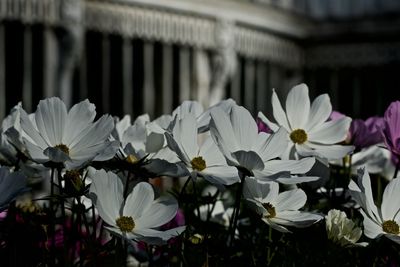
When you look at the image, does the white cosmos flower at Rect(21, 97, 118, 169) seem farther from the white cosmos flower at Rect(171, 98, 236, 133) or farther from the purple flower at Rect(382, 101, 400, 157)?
the purple flower at Rect(382, 101, 400, 157)

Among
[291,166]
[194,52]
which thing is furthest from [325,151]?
[194,52]

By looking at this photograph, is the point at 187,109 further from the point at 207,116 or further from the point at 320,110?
the point at 320,110

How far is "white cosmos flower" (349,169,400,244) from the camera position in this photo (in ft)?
2.81

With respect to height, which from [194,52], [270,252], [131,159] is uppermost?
[194,52]

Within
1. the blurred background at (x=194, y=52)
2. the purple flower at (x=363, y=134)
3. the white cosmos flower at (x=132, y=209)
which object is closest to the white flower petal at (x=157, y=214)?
the white cosmos flower at (x=132, y=209)

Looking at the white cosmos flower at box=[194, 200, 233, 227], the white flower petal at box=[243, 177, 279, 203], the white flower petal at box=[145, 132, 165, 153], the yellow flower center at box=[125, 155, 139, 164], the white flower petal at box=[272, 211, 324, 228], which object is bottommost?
the white cosmos flower at box=[194, 200, 233, 227]

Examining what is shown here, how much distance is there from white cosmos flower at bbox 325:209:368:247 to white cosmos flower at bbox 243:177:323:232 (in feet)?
0.09

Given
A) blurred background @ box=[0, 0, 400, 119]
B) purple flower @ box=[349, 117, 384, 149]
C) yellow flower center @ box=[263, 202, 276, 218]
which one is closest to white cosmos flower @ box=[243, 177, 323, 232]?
yellow flower center @ box=[263, 202, 276, 218]

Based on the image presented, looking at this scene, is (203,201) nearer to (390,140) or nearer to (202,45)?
(390,140)

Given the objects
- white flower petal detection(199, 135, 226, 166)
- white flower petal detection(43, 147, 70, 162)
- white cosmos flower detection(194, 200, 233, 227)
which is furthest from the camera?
white cosmos flower detection(194, 200, 233, 227)

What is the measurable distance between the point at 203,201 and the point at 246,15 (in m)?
7.02

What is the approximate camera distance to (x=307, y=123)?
1069 mm

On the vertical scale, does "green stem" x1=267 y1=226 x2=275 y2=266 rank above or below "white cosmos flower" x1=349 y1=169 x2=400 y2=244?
below

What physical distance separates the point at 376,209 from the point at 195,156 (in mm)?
177
